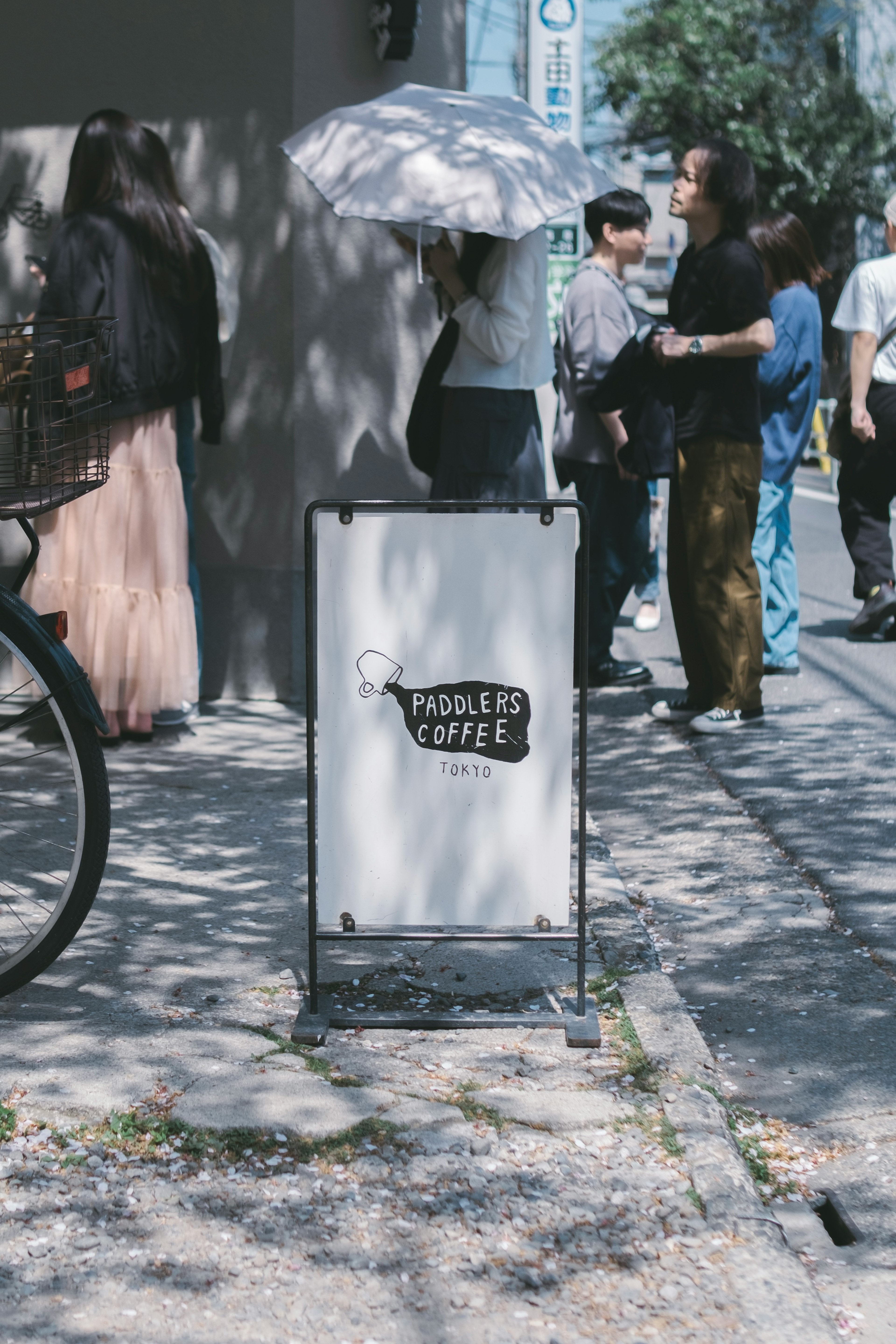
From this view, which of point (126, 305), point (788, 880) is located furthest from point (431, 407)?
point (788, 880)

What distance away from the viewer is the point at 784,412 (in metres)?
7.00

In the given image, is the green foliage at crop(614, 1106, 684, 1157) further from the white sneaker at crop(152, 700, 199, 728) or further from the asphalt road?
the white sneaker at crop(152, 700, 199, 728)

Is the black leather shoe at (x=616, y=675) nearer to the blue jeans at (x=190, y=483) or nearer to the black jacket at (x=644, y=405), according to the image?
the black jacket at (x=644, y=405)

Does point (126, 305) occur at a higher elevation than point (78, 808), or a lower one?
higher

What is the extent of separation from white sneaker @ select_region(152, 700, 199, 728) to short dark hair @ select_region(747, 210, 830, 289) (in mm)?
3262

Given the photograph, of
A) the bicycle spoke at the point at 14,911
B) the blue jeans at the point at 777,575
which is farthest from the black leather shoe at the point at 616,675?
the bicycle spoke at the point at 14,911

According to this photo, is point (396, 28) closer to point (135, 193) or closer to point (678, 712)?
point (135, 193)

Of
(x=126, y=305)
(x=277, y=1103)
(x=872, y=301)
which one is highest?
(x=872, y=301)

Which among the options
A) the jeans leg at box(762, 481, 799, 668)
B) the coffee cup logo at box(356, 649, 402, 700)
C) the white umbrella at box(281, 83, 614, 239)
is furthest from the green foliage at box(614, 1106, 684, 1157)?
the jeans leg at box(762, 481, 799, 668)

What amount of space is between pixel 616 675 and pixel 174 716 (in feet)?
7.26

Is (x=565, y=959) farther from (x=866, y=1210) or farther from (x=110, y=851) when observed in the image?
(x=110, y=851)

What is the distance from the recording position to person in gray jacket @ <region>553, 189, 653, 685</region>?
22.5ft

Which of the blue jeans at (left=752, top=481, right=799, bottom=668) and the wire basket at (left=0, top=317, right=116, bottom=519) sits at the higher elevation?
the wire basket at (left=0, top=317, right=116, bottom=519)

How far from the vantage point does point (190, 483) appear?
6.11 metres
